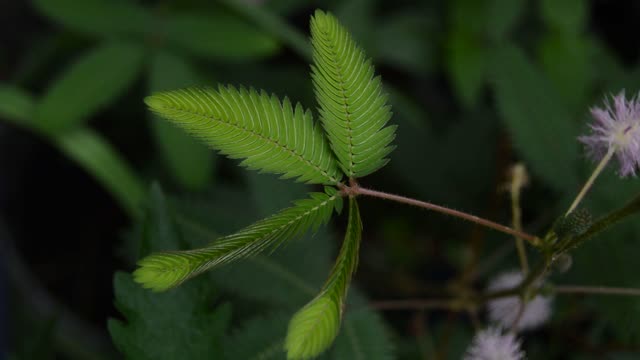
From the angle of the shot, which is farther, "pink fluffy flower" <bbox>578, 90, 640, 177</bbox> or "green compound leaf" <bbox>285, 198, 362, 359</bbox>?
"pink fluffy flower" <bbox>578, 90, 640, 177</bbox>

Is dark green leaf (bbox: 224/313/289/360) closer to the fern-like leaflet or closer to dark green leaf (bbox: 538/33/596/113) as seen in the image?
the fern-like leaflet

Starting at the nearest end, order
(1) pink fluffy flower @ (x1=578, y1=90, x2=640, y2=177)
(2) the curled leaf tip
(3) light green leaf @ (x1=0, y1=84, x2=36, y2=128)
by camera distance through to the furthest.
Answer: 1. (2) the curled leaf tip
2. (1) pink fluffy flower @ (x1=578, y1=90, x2=640, y2=177)
3. (3) light green leaf @ (x1=0, y1=84, x2=36, y2=128)

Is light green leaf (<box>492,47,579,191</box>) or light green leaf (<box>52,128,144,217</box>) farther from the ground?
light green leaf (<box>492,47,579,191</box>)

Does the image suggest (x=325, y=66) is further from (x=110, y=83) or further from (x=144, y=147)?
(x=144, y=147)

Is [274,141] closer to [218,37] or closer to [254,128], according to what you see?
[254,128]

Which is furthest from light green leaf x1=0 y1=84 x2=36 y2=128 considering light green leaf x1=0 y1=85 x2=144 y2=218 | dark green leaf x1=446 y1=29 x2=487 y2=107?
dark green leaf x1=446 y1=29 x2=487 y2=107

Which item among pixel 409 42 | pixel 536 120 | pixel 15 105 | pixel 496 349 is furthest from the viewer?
pixel 409 42

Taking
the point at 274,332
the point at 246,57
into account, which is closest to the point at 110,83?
the point at 246,57

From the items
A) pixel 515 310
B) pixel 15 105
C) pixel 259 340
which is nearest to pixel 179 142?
pixel 15 105
